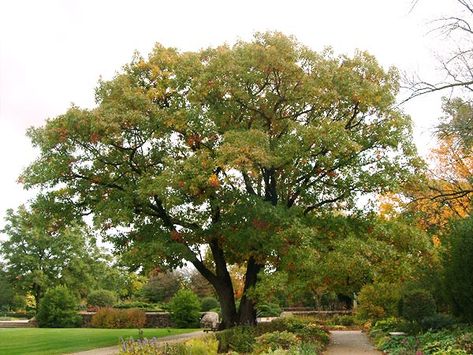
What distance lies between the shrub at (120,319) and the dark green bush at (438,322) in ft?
62.3

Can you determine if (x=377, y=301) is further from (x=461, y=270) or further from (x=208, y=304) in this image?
(x=208, y=304)

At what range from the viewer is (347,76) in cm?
1675

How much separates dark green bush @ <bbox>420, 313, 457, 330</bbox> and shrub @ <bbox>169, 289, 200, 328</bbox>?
17.5 m

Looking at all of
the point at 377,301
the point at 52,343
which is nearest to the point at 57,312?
the point at 52,343

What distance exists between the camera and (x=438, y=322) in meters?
13.7

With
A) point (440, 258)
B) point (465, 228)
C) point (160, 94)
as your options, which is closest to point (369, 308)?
point (440, 258)

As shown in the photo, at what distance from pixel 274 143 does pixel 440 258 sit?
646cm

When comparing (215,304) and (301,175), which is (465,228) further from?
(215,304)

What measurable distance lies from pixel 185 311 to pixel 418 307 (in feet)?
56.0

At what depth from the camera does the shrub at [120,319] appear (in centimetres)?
2912

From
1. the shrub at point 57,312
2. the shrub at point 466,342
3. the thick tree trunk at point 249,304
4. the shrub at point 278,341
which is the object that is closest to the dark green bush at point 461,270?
the shrub at point 466,342

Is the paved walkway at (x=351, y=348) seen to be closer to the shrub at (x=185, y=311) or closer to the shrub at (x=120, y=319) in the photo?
the shrub at (x=185, y=311)

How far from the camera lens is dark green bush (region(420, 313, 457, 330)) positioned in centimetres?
1365

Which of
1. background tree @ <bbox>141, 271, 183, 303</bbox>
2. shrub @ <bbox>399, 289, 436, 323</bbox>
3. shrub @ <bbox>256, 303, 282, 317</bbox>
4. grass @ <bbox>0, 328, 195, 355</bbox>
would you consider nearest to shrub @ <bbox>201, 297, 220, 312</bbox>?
shrub @ <bbox>256, 303, 282, 317</bbox>
